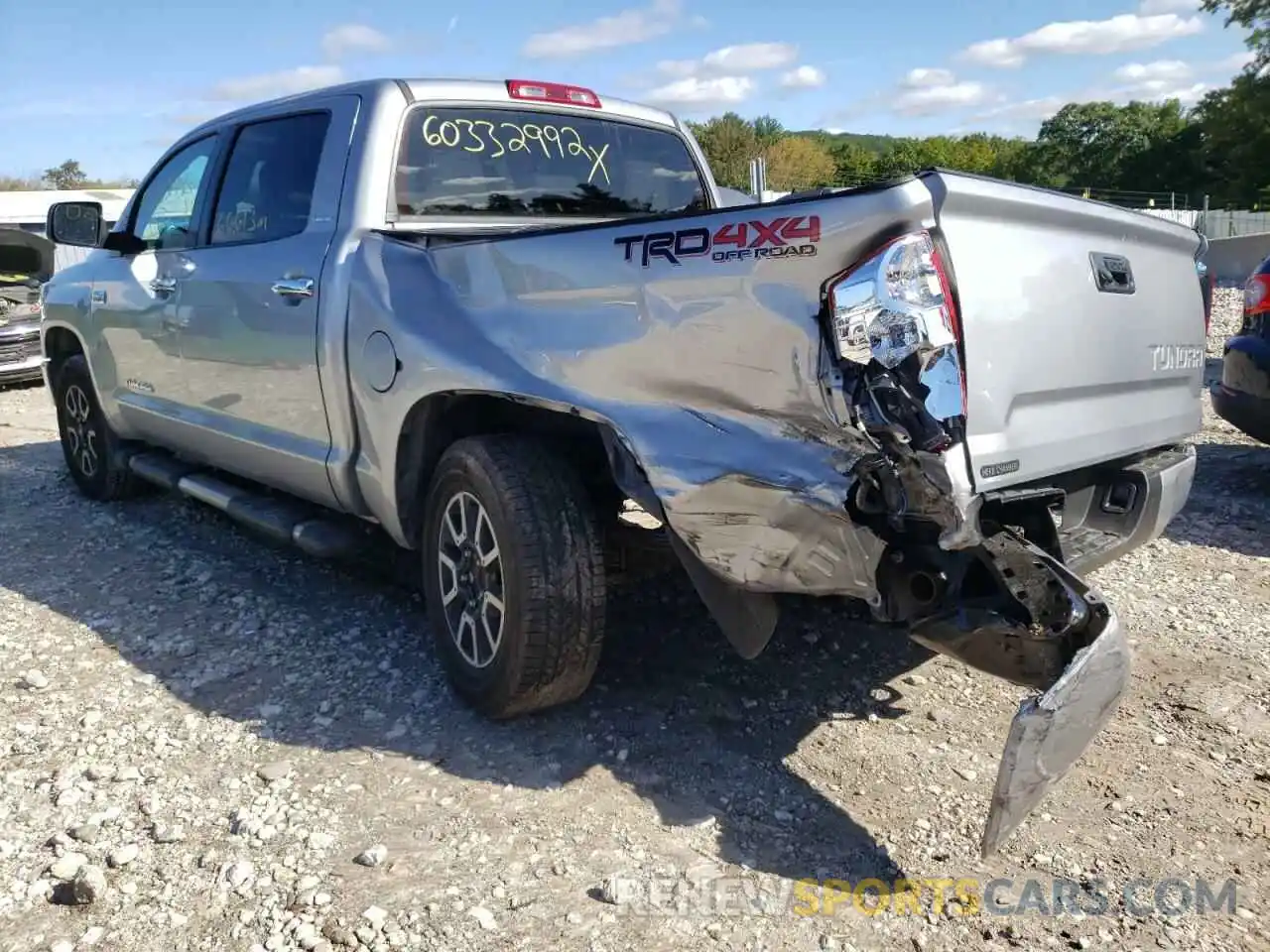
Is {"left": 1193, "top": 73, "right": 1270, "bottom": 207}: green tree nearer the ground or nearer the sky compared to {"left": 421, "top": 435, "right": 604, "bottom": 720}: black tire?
nearer the sky

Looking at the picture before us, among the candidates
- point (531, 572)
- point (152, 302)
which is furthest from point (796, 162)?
point (531, 572)

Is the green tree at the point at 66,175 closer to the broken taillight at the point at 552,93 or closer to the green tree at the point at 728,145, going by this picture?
the green tree at the point at 728,145

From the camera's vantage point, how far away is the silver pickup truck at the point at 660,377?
2314mm

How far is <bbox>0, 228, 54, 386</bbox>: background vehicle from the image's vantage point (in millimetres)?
11062

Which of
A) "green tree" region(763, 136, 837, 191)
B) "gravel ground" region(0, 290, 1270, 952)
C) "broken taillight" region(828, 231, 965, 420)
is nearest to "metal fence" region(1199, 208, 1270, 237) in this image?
"green tree" region(763, 136, 837, 191)

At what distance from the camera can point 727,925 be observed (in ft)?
8.00

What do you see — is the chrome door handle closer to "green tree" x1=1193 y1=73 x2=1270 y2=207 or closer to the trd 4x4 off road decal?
the trd 4x4 off road decal

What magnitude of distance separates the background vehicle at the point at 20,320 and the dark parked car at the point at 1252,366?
1013cm

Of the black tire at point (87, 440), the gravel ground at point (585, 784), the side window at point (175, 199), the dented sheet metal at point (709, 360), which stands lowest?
the gravel ground at point (585, 784)

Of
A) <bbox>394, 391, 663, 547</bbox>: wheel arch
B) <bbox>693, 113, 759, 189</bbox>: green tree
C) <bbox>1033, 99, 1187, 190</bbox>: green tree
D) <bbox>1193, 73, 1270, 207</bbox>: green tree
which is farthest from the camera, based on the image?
<bbox>1033, 99, 1187, 190</bbox>: green tree

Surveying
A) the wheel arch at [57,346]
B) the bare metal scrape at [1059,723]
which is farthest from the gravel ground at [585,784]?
the wheel arch at [57,346]

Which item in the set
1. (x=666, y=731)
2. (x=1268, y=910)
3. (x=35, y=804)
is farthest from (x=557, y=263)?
(x=1268, y=910)

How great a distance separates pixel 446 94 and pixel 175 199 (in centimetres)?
195

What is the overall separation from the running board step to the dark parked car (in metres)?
4.52
